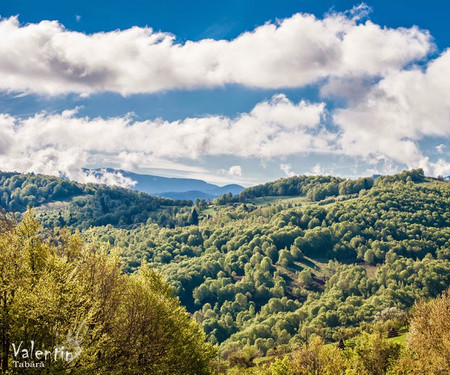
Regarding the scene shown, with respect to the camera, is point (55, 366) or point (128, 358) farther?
point (128, 358)

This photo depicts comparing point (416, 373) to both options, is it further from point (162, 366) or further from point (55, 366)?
point (55, 366)

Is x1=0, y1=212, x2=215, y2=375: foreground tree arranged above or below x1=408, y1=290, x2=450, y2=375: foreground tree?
above

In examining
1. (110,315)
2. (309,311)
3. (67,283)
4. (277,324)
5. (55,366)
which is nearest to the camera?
(55,366)

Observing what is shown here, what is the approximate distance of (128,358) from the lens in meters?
33.3

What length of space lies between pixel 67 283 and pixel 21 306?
10.1ft

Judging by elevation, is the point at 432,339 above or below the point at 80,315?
below

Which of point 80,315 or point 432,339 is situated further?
point 432,339

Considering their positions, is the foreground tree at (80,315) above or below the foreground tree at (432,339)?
above

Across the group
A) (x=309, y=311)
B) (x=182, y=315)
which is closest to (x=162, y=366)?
(x=182, y=315)

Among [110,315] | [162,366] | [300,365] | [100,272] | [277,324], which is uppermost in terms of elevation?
[100,272]

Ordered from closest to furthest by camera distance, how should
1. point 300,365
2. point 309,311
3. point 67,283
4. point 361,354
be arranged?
1. point 67,283
2. point 300,365
3. point 361,354
4. point 309,311

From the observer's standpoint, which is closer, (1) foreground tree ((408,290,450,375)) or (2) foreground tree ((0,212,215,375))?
(2) foreground tree ((0,212,215,375))

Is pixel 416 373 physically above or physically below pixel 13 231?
below

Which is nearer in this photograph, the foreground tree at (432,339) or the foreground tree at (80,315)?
the foreground tree at (80,315)
